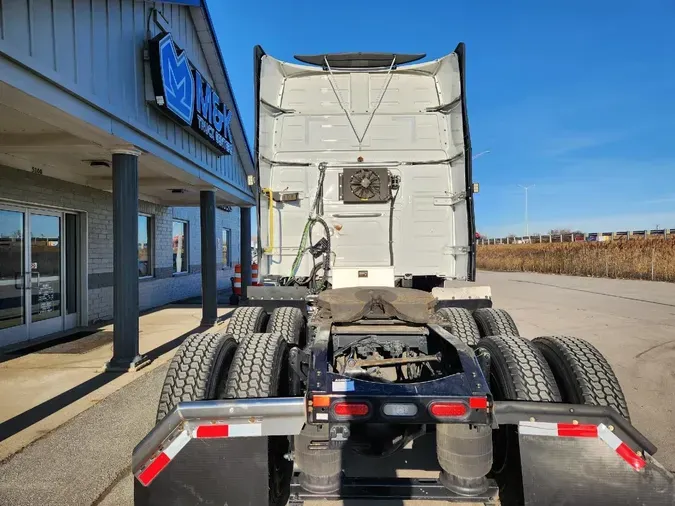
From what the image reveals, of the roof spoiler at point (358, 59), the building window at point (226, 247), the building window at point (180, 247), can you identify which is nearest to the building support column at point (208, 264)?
the building window at point (180, 247)

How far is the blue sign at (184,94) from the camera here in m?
6.04

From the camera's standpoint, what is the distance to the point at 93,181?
28.1ft

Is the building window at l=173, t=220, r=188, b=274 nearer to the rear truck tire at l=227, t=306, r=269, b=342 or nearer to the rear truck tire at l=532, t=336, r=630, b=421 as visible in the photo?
the rear truck tire at l=227, t=306, r=269, b=342

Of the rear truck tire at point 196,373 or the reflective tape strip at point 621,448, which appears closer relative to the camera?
the reflective tape strip at point 621,448

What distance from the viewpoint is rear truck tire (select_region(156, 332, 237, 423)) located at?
2.41m

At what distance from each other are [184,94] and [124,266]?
3.16m

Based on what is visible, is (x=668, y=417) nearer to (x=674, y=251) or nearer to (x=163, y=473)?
(x=163, y=473)

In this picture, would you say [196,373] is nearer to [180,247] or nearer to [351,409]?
[351,409]

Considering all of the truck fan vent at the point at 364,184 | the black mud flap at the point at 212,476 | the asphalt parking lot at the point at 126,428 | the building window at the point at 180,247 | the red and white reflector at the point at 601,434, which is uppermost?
the truck fan vent at the point at 364,184

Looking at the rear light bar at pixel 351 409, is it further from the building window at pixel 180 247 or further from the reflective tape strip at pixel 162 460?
the building window at pixel 180 247

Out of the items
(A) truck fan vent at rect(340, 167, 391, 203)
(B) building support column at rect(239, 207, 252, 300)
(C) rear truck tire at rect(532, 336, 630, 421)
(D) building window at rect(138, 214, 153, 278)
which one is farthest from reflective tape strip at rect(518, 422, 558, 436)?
(D) building window at rect(138, 214, 153, 278)

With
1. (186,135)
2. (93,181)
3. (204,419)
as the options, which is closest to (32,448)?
(204,419)

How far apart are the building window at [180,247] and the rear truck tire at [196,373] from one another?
11.2 meters

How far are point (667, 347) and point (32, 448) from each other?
336 inches
